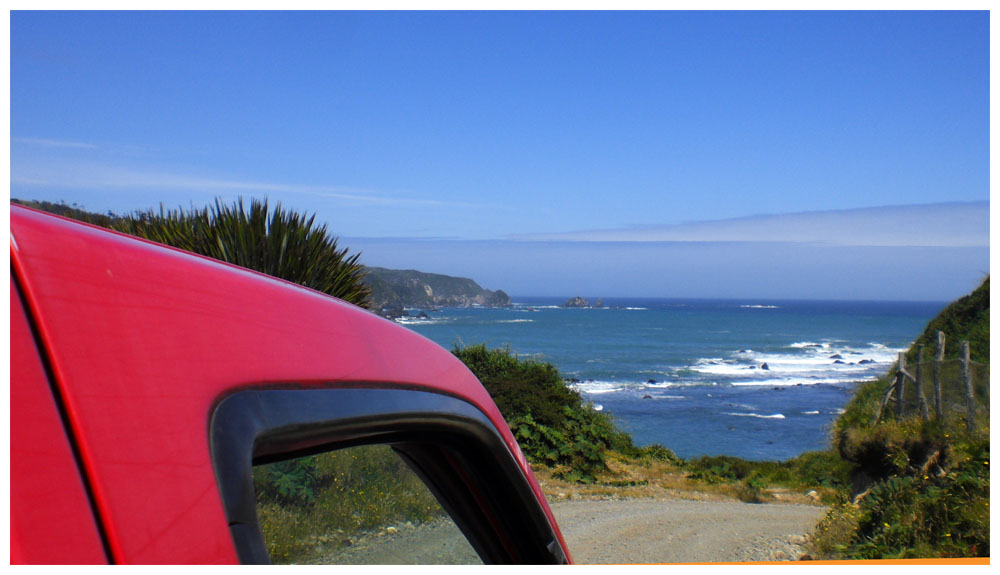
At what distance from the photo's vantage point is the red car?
51 cm

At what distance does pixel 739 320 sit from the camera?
117 m

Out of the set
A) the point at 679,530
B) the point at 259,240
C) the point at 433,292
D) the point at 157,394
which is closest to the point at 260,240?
the point at 259,240

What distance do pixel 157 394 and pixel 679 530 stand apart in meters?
10.7

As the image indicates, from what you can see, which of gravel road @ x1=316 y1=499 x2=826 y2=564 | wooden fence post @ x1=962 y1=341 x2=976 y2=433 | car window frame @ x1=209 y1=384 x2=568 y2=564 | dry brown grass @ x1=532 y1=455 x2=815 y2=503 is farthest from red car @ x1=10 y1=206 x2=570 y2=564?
dry brown grass @ x1=532 y1=455 x2=815 y2=503

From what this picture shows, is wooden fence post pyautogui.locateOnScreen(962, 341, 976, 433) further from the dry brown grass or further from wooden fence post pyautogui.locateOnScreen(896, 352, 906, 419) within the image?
the dry brown grass

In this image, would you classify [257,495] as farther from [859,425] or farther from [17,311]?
[859,425]

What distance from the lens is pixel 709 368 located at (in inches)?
2222

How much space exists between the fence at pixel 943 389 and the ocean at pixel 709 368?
5986mm

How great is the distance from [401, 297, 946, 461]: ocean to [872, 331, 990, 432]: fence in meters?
5.99

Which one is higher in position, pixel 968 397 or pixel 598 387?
pixel 968 397

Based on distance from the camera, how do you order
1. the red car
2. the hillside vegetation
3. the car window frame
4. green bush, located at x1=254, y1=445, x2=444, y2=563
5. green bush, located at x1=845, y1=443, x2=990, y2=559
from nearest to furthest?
1. the red car
2. the car window frame
3. green bush, located at x1=254, y1=445, x2=444, y2=563
4. green bush, located at x1=845, y1=443, x2=990, y2=559
5. the hillside vegetation

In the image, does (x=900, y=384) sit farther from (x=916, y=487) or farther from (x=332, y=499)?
(x=332, y=499)
